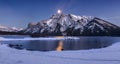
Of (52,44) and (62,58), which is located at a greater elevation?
(62,58)

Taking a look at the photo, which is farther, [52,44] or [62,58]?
[52,44]

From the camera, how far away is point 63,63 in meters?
17.1

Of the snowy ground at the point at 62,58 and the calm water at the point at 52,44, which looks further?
the calm water at the point at 52,44

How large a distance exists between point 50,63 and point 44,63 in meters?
0.55

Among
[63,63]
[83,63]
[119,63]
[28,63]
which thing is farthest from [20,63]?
[119,63]

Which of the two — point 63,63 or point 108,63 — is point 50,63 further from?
point 108,63

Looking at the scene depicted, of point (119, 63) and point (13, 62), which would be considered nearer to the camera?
point (119, 63)

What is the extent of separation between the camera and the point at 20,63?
17.3 meters

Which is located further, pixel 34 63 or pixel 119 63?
pixel 34 63

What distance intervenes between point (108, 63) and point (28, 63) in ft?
21.7

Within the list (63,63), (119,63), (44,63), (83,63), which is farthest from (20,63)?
(119,63)

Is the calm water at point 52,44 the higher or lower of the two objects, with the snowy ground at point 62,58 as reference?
lower

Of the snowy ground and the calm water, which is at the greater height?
the snowy ground

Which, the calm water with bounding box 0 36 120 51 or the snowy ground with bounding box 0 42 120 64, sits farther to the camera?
the calm water with bounding box 0 36 120 51
